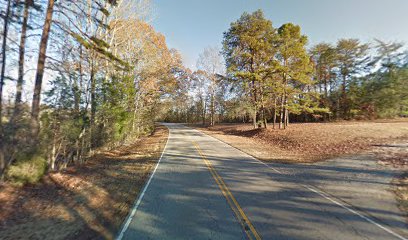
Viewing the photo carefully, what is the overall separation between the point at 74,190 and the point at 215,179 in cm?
512

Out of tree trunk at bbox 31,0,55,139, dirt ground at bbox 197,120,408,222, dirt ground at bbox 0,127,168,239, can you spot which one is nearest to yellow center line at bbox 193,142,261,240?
dirt ground at bbox 0,127,168,239

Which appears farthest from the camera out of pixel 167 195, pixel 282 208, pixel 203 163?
pixel 203 163

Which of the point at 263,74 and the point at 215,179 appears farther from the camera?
the point at 263,74

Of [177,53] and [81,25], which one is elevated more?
[177,53]

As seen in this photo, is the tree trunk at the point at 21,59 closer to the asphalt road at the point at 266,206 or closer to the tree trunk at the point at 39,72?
the tree trunk at the point at 39,72

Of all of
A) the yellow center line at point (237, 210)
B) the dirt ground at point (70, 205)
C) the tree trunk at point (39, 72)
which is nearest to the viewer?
the yellow center line at point (237, 210)

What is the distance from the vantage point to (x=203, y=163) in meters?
10.1

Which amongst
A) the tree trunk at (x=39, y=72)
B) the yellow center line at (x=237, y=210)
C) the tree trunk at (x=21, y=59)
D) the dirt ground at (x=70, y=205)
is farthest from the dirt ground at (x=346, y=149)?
the tree trunk at (x=21, y=59)

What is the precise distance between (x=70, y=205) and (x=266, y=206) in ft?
18.4

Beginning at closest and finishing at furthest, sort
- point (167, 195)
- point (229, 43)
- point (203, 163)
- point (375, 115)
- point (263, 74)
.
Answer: point (375, 115), point (167, 195), point (203, 163), point (263, 74), point (229, 43)

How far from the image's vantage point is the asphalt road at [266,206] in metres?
4.05

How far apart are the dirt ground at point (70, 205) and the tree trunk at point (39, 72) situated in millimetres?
1935

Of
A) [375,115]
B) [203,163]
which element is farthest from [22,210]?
[375,115]

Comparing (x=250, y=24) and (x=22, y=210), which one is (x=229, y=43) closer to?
(x=250, y=24)
